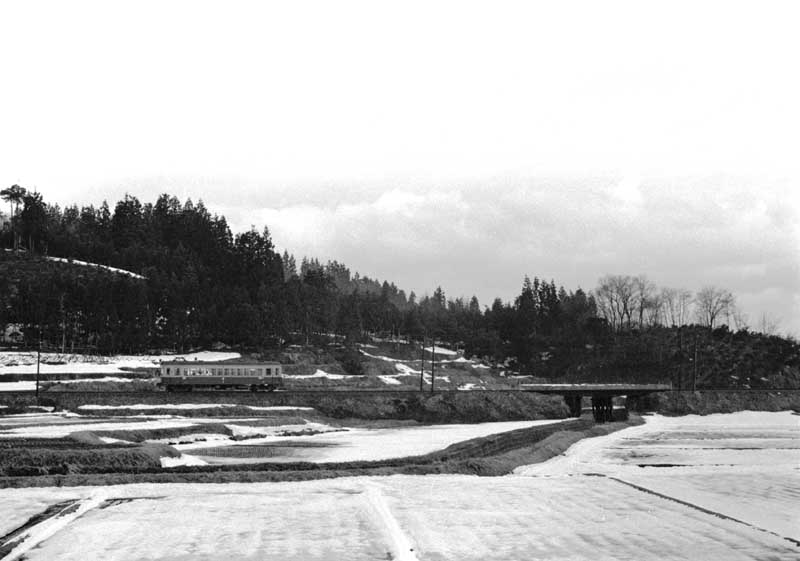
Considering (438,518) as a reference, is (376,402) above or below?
below

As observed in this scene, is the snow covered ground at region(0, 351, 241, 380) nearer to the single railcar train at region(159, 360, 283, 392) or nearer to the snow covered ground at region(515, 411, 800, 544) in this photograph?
the single railcar train at region(159, 360, 283, 392)

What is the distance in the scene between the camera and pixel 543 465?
44219mm

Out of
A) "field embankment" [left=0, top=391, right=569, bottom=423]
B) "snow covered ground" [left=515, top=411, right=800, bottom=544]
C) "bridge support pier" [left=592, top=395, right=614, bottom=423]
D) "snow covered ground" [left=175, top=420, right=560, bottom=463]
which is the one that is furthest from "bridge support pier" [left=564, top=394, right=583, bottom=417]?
"snow covered ground" [left=175, top=420, right=560, bottom=463]

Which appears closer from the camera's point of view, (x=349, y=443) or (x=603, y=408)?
(x=349, y=443)

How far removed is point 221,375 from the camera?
96.4m

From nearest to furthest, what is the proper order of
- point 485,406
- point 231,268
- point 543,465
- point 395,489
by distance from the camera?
point 395,489
point 543,465
point 485,406
point 231,268

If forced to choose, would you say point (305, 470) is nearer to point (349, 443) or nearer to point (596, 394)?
point (349, 443)

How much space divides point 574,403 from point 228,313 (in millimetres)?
67758

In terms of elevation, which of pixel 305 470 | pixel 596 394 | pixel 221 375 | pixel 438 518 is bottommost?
pixel 596 394

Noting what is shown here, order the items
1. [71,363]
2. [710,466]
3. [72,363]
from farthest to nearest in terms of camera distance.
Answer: [72,363], [71,363], [710,466]

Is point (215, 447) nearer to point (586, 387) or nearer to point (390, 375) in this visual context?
point (586, 387)

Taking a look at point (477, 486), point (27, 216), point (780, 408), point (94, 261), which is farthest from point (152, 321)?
point (477, 486)

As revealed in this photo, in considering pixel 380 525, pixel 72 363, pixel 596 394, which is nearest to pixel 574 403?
pixel 596 394

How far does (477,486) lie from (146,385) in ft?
244
